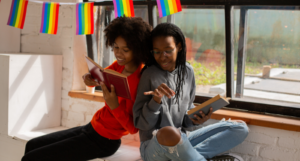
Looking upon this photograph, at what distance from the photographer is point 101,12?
2.43 metres

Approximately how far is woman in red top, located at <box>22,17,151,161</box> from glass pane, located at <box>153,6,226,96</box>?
0.64m

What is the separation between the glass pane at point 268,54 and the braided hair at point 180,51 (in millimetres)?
640

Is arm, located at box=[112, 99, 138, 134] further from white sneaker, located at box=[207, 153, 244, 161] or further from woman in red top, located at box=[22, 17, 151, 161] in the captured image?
white sneaker, located at box=[207, 153, 244, 161]

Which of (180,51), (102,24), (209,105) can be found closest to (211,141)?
(209,105)

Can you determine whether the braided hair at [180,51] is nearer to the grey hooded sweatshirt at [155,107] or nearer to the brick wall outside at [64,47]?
the grey hooded sweatshirt at [155,107]

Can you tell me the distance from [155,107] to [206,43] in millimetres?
877

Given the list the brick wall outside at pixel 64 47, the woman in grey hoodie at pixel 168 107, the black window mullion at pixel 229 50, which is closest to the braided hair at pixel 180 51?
the woman in grey hoodie at pixel 168 107

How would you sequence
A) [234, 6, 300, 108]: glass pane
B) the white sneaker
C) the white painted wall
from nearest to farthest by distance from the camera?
the white sneaker
[234, 6, 300, 108]: glass pane
the white painted wall

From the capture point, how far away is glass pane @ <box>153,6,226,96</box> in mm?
1917

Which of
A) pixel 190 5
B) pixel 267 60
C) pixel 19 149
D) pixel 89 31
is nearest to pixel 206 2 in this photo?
pixel 190 5

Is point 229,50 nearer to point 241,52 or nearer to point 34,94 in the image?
point 241,52

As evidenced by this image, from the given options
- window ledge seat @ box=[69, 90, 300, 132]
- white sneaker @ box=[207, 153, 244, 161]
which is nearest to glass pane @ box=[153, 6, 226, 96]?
window ledge seat @ box=[69, 90, 300, 132]

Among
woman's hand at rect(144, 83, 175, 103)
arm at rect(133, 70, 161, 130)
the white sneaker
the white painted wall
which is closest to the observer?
woman's hand at rect(144, 83, 175, 103)

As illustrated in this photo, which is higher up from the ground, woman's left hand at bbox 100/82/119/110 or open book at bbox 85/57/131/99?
open book at bbox 85/57/131/99
